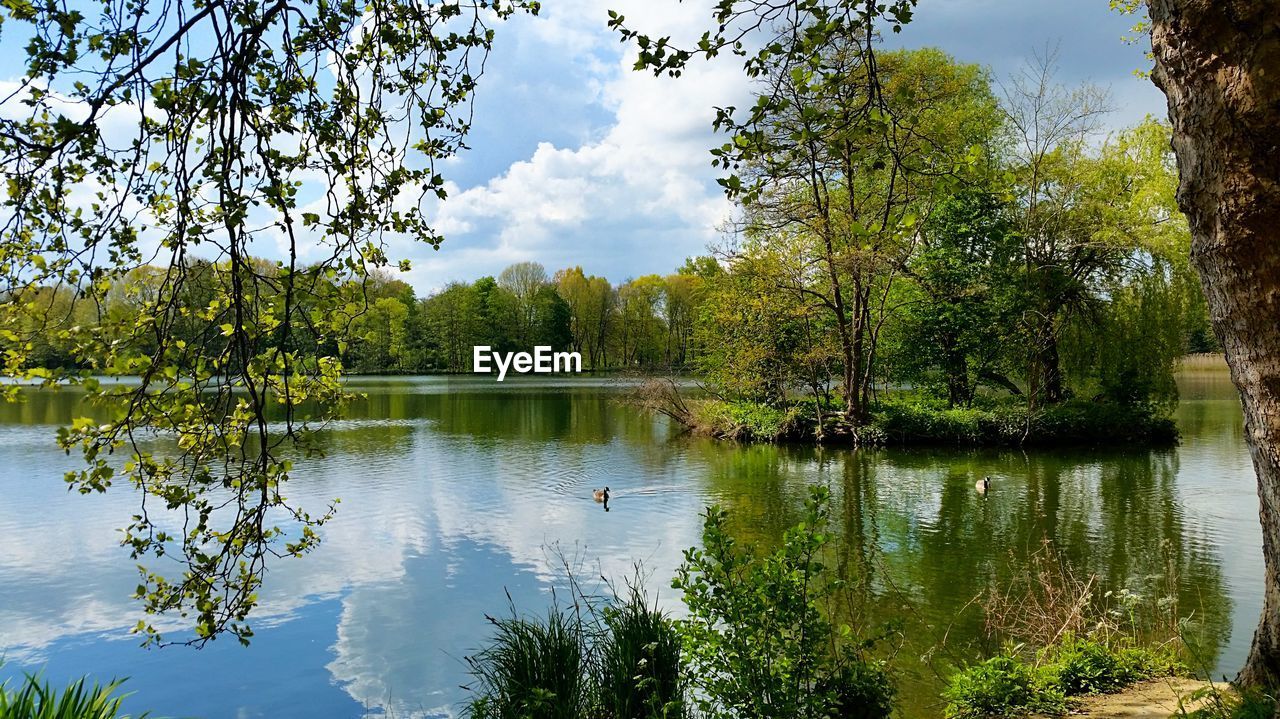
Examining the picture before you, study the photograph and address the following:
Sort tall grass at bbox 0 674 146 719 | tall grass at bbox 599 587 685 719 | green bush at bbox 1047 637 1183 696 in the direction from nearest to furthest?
tall grass at bbox 0 674 146 719 < tall grass at bbox 599 587 685 719 < green bush at bbox 1047 637 1183 696

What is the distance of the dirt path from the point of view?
423 cm

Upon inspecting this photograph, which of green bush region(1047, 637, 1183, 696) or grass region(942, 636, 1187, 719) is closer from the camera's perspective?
grass region(942, 636, 1187, 719)

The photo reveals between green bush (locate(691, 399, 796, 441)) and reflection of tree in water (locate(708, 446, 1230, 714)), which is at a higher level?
green bush (locate(691, 399, 796, 441))

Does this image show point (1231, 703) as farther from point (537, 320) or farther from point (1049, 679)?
point (537, 320)

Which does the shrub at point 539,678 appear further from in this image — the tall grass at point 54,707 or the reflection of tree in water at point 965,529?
the tall grass at point 54,707

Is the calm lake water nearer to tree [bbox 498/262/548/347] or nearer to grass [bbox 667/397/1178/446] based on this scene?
grass [bbox 667/397/1178/446]

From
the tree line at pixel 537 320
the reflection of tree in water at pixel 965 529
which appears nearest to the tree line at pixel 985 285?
the reflection of tree in water at pixel 965 529

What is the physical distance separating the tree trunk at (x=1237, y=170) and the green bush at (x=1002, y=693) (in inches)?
63.8

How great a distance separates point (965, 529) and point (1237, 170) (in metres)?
8.97

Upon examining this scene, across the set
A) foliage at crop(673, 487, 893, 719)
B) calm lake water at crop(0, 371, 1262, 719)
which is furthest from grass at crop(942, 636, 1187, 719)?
calm lake water at crop(0, 371, 1262, 719)

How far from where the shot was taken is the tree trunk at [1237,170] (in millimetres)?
3023

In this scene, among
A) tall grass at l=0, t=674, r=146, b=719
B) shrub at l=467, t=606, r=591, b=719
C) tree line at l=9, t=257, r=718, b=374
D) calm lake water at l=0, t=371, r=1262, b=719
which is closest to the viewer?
tall grass at l=0, t=674, r=146, b=719

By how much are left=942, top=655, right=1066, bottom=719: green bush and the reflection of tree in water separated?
1.48ft

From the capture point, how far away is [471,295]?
65.4 m
